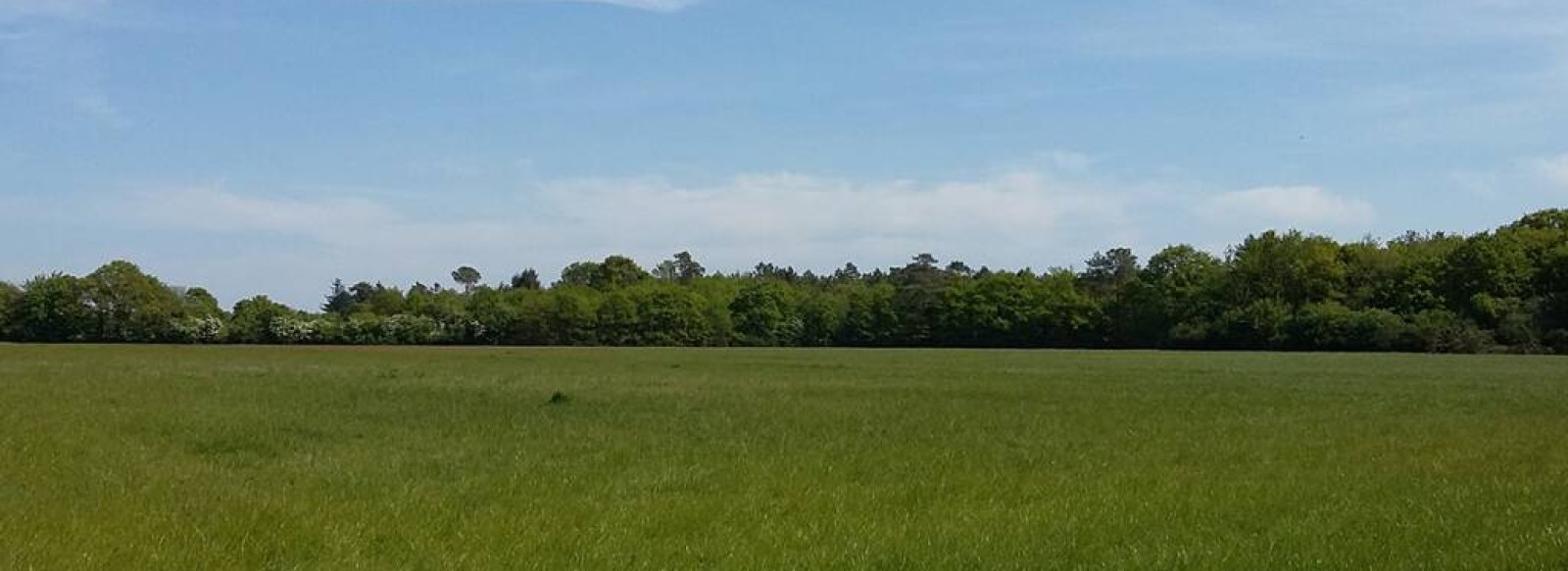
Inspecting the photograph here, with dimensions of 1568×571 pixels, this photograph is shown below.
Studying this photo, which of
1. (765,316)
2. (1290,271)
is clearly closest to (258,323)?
(765,316)

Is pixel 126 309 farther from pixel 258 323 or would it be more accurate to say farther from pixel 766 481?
pixel 766 481

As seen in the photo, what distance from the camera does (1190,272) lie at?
459 ft

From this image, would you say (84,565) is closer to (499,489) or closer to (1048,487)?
(499,489)

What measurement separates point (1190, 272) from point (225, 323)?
95.0 metres

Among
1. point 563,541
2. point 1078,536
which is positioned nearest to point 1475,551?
point 1078,536

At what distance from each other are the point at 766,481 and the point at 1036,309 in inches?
5166

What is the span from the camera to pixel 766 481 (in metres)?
18.5

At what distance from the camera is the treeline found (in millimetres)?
115938

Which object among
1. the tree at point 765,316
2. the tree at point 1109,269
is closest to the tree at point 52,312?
the tree at point 765,316

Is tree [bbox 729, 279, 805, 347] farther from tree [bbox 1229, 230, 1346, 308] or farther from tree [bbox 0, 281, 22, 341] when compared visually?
tree [bbox 0, 281, 22, 341]

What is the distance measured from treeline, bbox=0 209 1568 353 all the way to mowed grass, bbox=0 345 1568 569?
282 ft

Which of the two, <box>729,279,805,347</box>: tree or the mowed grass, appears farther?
<box>729,279,805,347</box>: tree

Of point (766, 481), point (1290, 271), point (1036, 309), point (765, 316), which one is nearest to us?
point (766, 481)

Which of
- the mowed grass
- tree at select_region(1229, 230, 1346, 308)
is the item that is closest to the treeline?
tree at select_region(1229, 230, 1346, 308)
